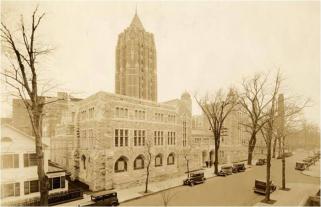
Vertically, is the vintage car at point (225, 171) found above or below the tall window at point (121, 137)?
below

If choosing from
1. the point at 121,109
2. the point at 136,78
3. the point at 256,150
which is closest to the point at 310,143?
the point at 256,150

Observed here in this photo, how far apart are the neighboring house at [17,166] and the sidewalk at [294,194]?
1989cm

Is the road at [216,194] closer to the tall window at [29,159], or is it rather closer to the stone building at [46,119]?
the tall window at [29,159]

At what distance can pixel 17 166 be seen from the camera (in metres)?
19.0

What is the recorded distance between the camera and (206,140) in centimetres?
4012

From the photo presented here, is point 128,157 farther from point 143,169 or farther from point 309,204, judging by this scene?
point 309,204

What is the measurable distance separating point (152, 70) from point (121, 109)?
46833 millimetres

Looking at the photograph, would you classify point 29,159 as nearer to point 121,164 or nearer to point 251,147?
point 121,164

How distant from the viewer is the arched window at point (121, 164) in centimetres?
2495

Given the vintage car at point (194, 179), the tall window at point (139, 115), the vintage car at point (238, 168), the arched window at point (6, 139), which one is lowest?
the vintage car at point (238, 168)

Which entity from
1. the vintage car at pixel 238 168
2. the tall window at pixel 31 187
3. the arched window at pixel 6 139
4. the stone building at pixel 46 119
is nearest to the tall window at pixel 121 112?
the tall window at pixel 31 187

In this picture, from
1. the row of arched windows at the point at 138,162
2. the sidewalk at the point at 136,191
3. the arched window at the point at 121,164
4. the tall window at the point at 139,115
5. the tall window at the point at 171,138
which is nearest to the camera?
the sidewalk at the point at 136,191

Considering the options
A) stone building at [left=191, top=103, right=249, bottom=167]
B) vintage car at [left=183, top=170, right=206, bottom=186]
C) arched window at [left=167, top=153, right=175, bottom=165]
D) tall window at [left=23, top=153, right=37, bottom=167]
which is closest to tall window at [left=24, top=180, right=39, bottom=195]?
tall window at [left=23, top=153, right=37, bottom=167]

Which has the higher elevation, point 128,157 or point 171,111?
point 171,111
